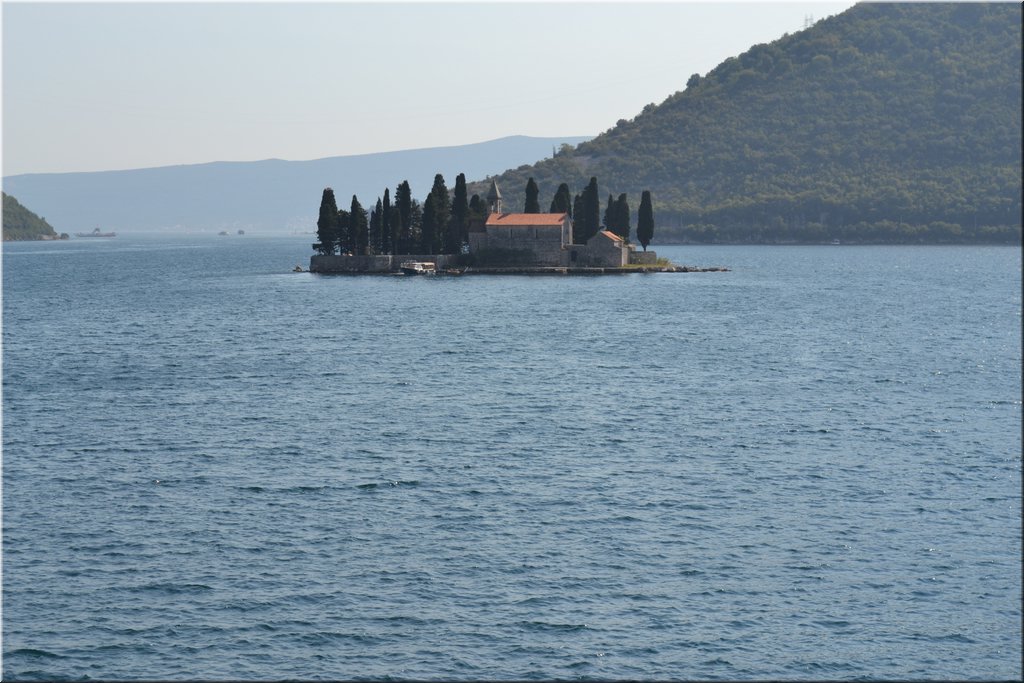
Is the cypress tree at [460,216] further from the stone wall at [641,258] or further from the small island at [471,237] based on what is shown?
the stone wall at [641,258]

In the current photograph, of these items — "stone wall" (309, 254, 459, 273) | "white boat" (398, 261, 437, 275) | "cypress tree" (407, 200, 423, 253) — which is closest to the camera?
"white boat" (398, 261, 437, 275)

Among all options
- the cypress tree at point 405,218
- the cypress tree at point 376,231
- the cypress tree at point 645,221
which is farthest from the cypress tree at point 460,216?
the cypress tree at point 645,221

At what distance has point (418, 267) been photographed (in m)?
166

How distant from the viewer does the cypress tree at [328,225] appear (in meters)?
165

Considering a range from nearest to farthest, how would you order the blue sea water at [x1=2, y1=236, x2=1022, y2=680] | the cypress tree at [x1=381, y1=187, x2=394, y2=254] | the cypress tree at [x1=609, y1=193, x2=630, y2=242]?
1. the blue sea water at [x1=2, y1=236, x2=1022, y2=680]
2. the cypress tree at [x1=381, y1=187, x2=394, y2=254]
3. the cypress tree at [x1=609, y1=193, x2=630, y2=242]

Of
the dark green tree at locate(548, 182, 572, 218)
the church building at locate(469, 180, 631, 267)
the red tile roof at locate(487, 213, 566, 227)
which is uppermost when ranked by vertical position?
the dark green tree at locate(548, 182, 572, 218)

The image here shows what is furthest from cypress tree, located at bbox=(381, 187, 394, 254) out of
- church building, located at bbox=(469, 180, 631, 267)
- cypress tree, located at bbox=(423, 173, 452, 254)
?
church building, located at bbox=(469, 180, 631, 267)

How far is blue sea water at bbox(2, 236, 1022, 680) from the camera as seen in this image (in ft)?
105

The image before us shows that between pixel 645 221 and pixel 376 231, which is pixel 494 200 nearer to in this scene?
pixel 376 231

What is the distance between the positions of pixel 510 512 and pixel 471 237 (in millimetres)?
128203

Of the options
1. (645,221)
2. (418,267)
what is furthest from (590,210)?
(418,267)

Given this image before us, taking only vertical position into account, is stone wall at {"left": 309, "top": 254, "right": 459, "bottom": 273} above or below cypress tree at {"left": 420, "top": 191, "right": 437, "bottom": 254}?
below

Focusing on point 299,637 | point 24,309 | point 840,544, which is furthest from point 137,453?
point 24,309

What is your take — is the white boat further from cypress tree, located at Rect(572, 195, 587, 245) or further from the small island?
cypress tree, located at Rect(572, 195, 587, 245)
